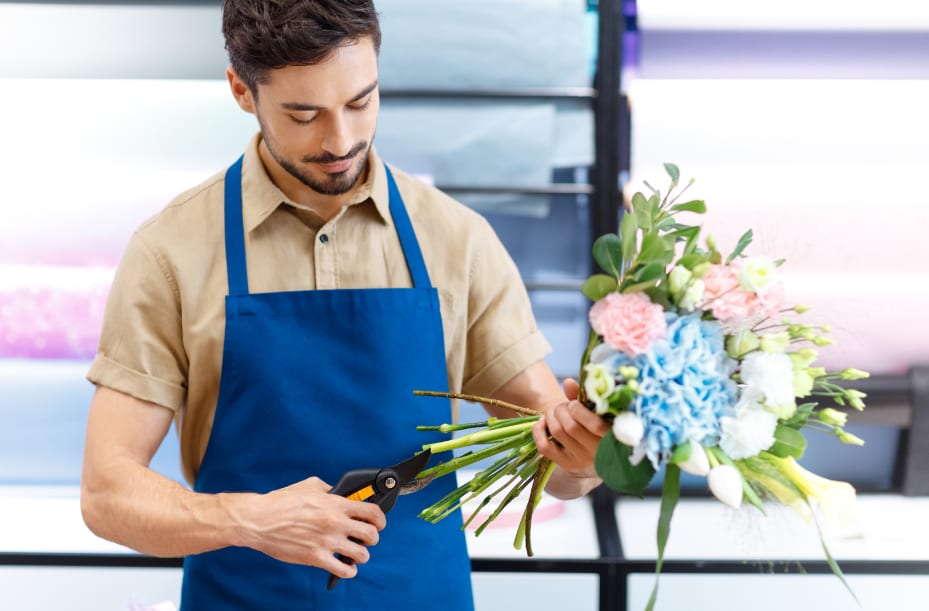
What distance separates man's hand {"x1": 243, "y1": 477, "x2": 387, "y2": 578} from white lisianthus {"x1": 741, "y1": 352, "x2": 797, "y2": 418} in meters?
0.63

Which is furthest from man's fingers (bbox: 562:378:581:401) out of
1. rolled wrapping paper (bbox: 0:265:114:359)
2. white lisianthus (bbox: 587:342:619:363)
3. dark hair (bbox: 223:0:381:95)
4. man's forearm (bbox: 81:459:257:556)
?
rolled wrapping paper (bbox: 0:265:114:359)

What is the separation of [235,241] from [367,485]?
0.47 m

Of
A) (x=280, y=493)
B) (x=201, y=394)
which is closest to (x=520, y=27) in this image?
(x=201, y=394)

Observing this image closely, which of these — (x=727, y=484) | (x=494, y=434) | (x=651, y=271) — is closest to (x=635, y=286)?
(x=651, y=271)

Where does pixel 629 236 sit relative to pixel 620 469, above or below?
above

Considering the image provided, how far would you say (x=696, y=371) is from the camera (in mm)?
1229

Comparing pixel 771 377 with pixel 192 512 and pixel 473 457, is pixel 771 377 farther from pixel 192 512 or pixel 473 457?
pixel 192 512

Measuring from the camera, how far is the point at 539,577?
263cm

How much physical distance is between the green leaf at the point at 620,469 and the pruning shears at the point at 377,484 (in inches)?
18.7

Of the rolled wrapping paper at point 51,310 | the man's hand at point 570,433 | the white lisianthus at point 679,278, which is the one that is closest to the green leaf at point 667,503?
the man's hand at point 570,433

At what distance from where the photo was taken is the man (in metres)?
1.62

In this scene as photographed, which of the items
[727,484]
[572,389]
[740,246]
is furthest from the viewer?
[572,389]

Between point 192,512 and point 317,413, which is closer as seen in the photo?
point 192,512

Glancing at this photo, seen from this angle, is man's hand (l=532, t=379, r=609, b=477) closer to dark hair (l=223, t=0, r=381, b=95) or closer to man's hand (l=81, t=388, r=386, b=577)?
man's hand (l=81, t=388, r=386, b=577)
